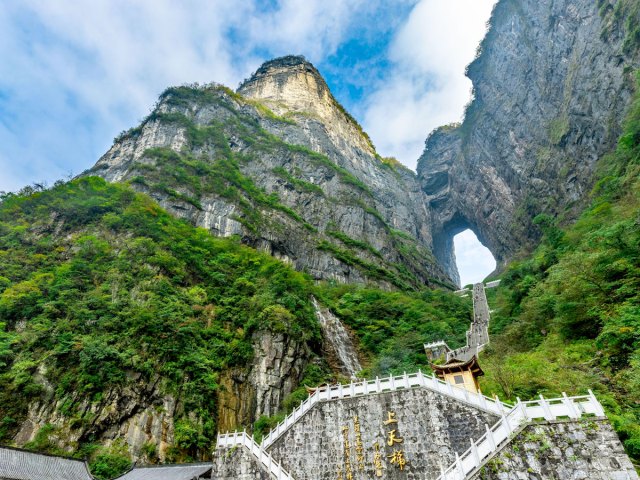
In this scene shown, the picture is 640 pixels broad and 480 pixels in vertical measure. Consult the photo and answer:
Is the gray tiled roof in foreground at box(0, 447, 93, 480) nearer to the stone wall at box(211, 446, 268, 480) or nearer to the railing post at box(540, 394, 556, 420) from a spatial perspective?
the stone wall at box(211, 446, 268, 480)

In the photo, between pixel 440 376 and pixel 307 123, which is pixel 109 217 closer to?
pixel 440 376

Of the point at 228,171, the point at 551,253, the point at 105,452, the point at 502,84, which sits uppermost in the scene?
the point at 502,84

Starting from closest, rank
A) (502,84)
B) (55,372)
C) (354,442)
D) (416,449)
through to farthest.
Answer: (416,449), (354,442), (55,372), (502,84)

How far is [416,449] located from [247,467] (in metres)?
5.76

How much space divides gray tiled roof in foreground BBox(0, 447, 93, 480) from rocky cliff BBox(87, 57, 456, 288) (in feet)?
90.1

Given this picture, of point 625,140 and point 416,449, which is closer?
point 416,449

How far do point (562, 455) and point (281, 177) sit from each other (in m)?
47.6

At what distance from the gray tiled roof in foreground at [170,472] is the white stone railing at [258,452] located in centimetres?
137

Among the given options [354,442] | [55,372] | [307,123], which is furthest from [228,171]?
[354,442]

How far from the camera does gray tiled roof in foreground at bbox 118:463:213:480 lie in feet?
47.0

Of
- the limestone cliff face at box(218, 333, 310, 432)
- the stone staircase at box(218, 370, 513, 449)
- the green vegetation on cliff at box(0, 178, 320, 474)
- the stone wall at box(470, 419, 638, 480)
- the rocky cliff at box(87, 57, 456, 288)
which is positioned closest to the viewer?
the stone wall at box(470, 419, 638, 480)

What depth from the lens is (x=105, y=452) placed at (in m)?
16.2

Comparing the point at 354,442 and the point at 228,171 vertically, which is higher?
the point at 228,171

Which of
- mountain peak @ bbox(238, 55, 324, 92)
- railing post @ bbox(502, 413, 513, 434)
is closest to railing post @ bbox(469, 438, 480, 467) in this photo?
railing post @ bbox(502, 413, 513, 434)
